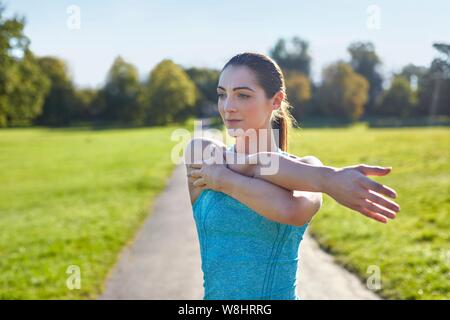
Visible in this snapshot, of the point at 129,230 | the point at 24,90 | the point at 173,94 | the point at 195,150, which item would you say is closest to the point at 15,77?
the point at 24,90

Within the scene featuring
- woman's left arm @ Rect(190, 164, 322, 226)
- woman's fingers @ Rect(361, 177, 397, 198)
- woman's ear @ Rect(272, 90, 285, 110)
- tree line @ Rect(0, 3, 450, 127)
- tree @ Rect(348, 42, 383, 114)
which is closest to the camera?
woman's fingers @ Rect(361, 177, 397, 198)

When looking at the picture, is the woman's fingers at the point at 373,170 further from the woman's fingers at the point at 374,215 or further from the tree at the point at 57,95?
the tree at the point at 57,95

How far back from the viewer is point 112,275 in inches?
258

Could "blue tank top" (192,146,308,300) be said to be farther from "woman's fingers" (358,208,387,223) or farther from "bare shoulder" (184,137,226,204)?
"woman's fingers" (358,208,387,223)

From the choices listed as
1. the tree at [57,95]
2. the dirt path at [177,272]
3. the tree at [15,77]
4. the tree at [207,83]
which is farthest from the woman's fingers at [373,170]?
the tree at [57,95]

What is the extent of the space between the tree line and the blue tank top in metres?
2.08

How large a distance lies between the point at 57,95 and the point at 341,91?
5572 cm

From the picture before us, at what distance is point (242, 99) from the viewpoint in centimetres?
205

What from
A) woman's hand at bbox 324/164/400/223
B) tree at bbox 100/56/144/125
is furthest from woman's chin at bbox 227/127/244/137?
tree at bbox 100/56/144/125

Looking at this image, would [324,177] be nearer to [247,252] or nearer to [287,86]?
[247,252]

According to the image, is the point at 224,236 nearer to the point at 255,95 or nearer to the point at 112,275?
the point at 255,95

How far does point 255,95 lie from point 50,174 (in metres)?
23.0

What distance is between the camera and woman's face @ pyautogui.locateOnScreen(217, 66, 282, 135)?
6.70ft

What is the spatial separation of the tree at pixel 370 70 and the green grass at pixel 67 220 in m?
8.35
